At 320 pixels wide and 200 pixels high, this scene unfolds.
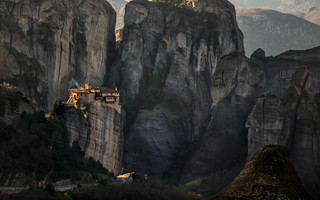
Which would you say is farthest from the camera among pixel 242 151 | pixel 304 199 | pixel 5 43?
pixel 242 151

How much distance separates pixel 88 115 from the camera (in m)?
114

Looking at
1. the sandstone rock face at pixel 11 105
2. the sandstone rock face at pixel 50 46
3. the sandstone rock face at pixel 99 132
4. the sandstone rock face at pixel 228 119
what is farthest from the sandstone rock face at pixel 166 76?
the sandstone rock face at pixel 11 105

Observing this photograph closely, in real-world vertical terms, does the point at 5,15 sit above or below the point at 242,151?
above

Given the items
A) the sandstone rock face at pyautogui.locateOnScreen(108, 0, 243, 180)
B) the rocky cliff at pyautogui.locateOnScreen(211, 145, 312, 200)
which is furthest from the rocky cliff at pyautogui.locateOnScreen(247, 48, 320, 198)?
the rocky cliff at pyautogui.locateOnScreen(211, 145, 312, 200)

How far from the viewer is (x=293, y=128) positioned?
141125 mm

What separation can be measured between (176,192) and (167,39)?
7442cm

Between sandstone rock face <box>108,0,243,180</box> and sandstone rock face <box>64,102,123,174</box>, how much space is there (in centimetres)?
2407

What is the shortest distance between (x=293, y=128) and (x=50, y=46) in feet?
208

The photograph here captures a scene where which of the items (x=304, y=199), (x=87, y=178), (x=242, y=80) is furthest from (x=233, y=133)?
(x=304, y=199)

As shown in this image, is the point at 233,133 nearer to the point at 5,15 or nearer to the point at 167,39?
the point at 167,39

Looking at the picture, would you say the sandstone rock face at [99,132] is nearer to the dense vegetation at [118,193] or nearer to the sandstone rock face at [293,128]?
the dense vegetation at [118,193]

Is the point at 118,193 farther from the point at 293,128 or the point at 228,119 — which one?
the point at 293,128

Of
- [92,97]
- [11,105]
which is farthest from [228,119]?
[11,105]

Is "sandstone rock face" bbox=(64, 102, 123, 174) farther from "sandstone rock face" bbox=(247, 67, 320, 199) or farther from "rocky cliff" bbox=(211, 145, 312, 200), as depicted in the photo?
"rocky cliff" bbox=(211, 145, 312, 200)
